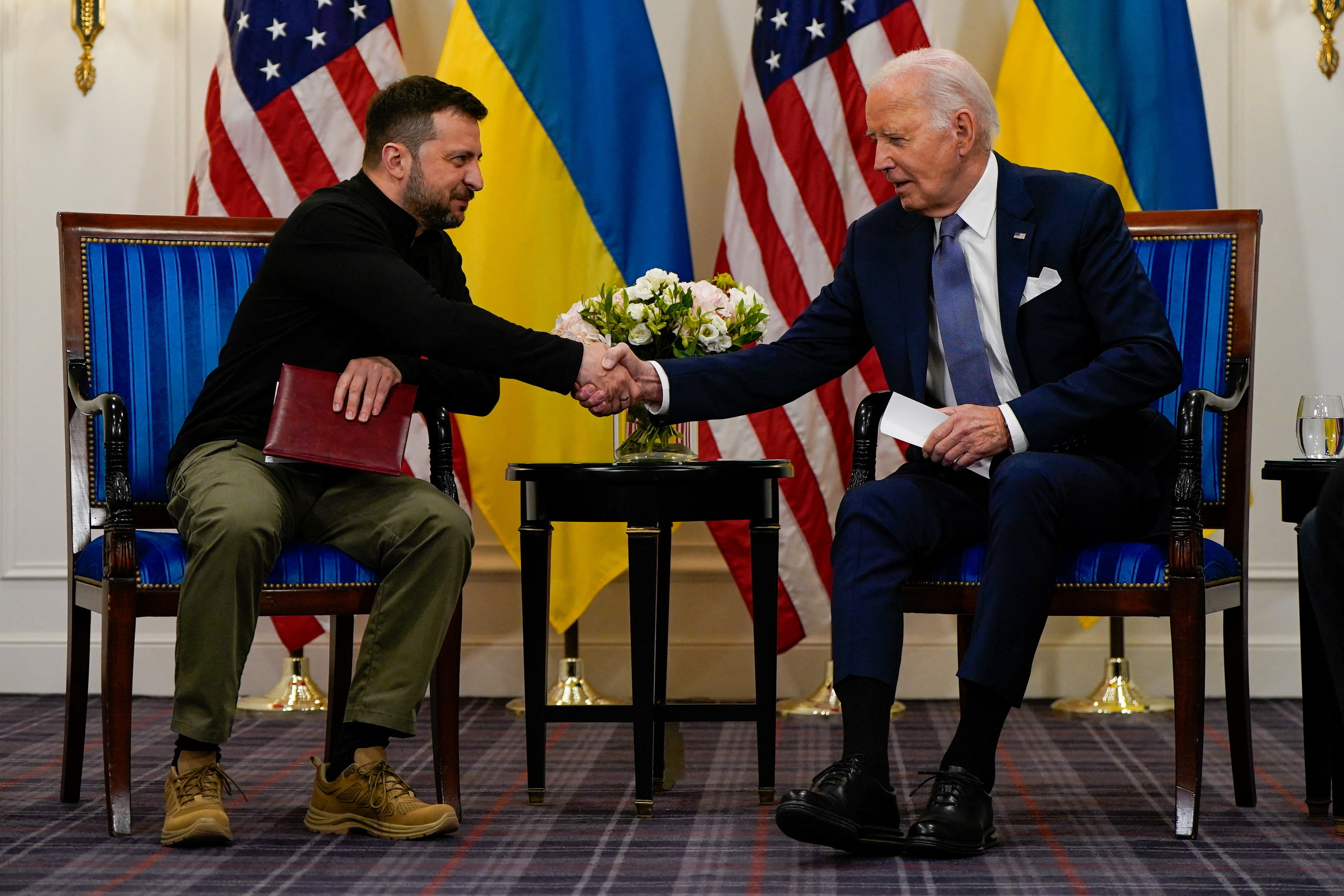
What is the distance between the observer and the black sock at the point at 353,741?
7.62 feet

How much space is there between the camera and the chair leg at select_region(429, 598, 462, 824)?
8.10ft

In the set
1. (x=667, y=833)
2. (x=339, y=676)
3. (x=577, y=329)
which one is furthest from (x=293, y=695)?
(x=667, y=833)

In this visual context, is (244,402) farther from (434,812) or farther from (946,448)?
(946,448)

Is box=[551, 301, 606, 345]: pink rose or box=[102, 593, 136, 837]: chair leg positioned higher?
box=[551, 301, 606, 345]: pink rose

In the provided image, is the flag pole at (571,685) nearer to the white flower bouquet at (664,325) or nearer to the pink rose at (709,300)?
the white flower bouquet at (664,325)

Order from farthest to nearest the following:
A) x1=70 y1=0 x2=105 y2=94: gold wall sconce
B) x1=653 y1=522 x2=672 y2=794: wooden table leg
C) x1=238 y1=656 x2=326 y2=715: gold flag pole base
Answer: x1=70 y1=0 x2=105 y2=94: gold wall sconce → x1=238 y1=656 x2=326 y2=715: gold flag pole base → x1=653 y1=522 x2=672 y2=794: wooden table leg

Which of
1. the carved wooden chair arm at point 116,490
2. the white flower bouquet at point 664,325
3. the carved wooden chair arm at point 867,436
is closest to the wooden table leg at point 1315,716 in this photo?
the carved wooden chair arm at point 867,436

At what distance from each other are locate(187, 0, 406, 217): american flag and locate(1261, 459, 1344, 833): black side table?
248 cm

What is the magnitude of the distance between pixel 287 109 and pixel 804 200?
141cm

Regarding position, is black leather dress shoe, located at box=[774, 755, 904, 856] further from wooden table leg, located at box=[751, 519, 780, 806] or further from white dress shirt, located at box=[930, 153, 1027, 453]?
white dress shirt, located at box=[930, 153, 1027, 453]

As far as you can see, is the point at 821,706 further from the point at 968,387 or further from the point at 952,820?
the point at 952,820

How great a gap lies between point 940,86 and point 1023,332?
1.56 ft

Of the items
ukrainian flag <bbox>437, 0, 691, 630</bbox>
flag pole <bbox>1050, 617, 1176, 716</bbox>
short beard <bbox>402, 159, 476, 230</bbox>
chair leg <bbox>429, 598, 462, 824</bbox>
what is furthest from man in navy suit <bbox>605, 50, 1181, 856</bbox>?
flag pole <bbox>1050, 617, 1176, 716</bbox>

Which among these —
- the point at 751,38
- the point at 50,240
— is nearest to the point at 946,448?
the point at 751,38
